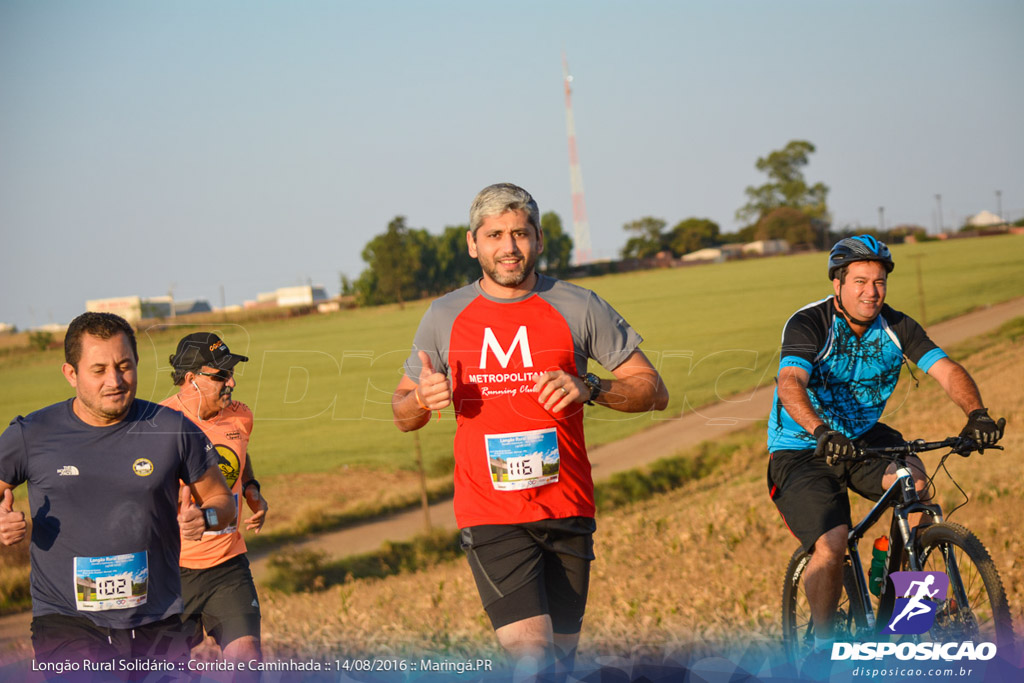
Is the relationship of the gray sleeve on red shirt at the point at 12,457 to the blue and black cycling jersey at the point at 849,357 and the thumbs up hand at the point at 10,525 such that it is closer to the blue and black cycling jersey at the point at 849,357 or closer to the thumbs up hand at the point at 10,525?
the thumbs up hand at the point at 10,525

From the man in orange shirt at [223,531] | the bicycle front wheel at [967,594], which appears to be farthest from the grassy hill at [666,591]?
the man in orange shirt at [223,531]

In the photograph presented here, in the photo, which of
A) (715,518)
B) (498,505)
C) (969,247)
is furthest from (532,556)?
(969,247)

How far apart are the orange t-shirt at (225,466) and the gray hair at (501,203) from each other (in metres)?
2.17

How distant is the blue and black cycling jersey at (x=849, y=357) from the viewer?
5.27m

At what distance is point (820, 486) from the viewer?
5.41m

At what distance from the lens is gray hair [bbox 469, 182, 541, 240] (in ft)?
14.5

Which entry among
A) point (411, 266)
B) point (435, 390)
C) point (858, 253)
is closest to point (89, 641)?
point (435, 390)

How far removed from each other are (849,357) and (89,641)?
13.2 feet

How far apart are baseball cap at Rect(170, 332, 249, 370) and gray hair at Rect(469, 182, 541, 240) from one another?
2.20 m

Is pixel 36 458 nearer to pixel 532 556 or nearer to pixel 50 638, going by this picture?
pixel 50 638

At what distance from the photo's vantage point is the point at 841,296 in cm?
Result: 529

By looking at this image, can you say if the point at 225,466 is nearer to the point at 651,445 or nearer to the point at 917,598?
the point at 917,598

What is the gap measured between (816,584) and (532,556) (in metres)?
1.85

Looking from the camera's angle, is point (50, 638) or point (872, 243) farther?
point (872, 243)
